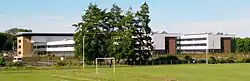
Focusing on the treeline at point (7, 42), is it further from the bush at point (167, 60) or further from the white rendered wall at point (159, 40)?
the bush at point (167, 60)

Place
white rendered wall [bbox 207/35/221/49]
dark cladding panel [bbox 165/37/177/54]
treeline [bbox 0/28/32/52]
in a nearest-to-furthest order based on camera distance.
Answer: dark cladding panel [bbox 165/37/177/54] → white rendered wall [bbox 207/35/221/49] → treeline [bbox 0/28/32/52]

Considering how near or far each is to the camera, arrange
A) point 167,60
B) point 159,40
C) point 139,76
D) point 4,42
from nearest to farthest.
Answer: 1. point 139,76
2. point 167,60
3. point 159,40
4. point 4,42

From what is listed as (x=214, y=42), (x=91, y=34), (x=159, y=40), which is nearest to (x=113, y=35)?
(x=91, y=34)

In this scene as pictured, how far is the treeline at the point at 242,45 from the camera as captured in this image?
493 feet

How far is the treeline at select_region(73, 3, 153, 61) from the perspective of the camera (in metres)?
82.9

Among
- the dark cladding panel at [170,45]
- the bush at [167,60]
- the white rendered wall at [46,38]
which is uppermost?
the white rendered wall at [46,38]

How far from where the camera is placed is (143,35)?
292 ft

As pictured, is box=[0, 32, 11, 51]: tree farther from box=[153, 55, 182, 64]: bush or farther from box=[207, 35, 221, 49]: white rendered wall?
box=[153, 55, 182, 64]: bush

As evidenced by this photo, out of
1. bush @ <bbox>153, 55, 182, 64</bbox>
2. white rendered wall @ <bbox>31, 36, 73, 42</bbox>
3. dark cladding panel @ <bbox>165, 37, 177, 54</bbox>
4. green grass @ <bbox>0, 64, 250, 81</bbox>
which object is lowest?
green grass @ <bbox>0, 64, 250, 81</bbox>

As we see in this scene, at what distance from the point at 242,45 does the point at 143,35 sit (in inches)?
2931

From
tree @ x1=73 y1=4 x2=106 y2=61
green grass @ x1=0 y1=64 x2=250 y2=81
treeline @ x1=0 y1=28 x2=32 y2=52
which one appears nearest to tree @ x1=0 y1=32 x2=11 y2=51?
treeline @ x1=0 y1=28 x2=32 y2=52

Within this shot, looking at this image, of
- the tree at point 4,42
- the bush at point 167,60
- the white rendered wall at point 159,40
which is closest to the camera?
the bush at point 167,60

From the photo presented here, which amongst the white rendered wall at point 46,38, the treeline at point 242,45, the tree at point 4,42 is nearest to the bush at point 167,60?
the white rendered wall at point 46,38

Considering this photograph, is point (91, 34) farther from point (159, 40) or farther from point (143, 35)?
point (159, 40)
